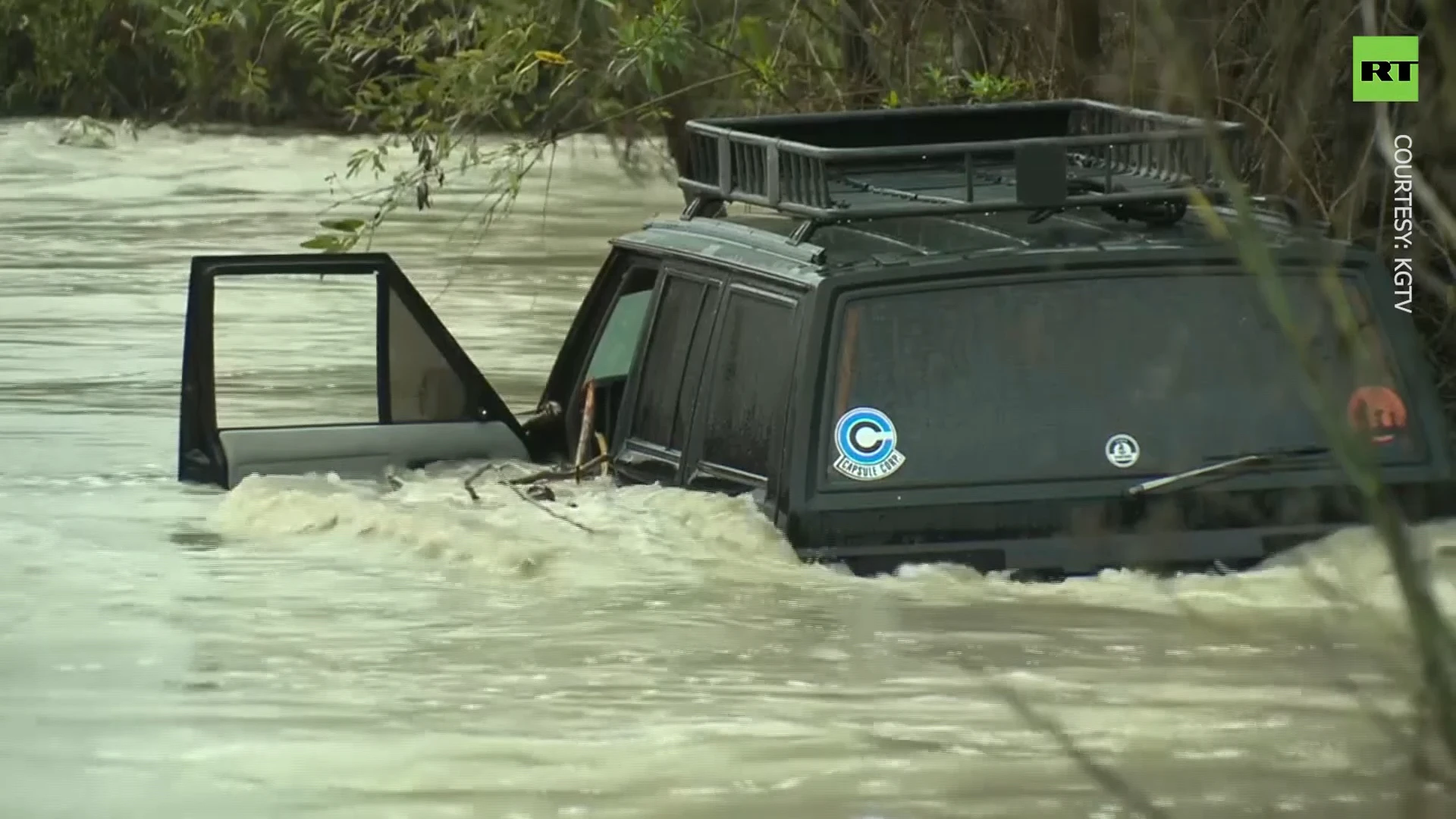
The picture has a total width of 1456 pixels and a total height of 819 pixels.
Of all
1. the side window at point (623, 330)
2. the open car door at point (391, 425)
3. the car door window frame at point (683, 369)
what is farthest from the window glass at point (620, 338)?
the car door window frame at point (683, 369)

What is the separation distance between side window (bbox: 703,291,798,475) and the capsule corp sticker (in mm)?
152

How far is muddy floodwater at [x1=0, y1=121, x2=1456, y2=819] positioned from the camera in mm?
5707

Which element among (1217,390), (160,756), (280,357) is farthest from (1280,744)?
(280,357)

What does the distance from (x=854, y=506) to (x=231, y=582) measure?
7.89 ft

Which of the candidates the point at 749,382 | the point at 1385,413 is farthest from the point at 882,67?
the point at 1385,413

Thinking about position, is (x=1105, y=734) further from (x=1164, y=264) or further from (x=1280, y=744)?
(x=1164, y=264)

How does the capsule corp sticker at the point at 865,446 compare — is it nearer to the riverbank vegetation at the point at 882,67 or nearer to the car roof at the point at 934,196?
the car roof at the point at 934,196

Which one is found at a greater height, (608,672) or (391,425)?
(391,425)

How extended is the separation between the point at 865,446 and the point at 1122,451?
559mm

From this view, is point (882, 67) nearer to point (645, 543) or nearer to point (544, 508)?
point (544, 508)

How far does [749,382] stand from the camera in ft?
20.9

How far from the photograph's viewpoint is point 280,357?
50.2ft

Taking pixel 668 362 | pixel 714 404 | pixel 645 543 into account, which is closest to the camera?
pixel 714 404

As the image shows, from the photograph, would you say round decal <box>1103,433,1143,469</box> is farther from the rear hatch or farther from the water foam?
the water foam
